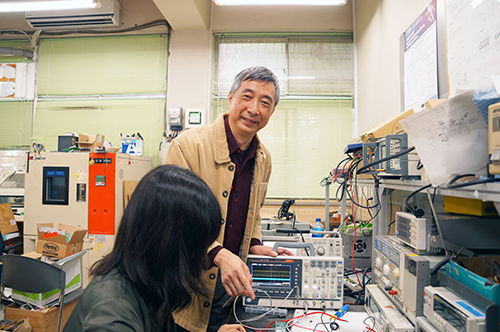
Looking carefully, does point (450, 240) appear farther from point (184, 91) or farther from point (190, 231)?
point (184, 91)

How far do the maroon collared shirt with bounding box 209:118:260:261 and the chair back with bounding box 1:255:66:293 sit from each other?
1.03 metres

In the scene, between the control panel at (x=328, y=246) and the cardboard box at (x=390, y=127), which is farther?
the control panel at (x=328, y=246)

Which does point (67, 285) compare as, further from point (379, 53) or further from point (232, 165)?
point (379, 53)

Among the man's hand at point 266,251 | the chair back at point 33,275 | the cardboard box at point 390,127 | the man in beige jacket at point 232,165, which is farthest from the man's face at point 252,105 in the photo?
the chair back at point 33,275

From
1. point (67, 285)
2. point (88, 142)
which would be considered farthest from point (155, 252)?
point (88, 142)

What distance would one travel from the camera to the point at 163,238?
0.65 metres

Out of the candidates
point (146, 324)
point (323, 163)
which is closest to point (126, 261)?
point (146, 324)

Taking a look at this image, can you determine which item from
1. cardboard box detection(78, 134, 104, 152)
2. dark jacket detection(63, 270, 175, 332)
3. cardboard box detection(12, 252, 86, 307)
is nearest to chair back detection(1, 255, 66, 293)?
cardboard box detection(12, 252, 86, 307)

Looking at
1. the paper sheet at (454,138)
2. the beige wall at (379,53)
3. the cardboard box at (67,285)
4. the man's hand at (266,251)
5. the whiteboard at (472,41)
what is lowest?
the cardboard box at (67,285)

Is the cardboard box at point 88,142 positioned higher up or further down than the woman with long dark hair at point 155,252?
higher up

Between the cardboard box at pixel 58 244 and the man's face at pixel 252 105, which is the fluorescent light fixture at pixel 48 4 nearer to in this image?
the cardboard box at pixel 58 244

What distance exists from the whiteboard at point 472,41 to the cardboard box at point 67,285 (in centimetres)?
265

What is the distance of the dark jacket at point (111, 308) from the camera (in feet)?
1.82

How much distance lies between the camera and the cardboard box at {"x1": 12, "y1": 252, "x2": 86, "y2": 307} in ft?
6.68
